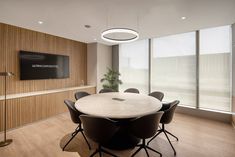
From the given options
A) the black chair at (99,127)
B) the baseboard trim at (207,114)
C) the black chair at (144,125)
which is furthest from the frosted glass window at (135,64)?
the black chair at (99,127)

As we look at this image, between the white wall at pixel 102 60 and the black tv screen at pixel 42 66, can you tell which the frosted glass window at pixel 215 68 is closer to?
the white wall at pixel 102 60

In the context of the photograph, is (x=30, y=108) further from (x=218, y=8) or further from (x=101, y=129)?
(x=218, y=8)

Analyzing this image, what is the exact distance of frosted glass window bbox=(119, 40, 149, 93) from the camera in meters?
5.55

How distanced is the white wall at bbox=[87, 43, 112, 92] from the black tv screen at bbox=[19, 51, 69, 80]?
1039 mm

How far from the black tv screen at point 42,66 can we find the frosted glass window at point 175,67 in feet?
11.1

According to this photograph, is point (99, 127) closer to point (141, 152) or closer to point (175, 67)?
point (141, 152)

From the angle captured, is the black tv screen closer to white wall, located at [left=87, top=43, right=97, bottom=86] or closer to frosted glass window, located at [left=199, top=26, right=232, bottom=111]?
white wall, located at [left=87, top=43, right=97, bottom=86]

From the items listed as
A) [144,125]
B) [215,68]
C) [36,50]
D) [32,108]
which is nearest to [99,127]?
[144,125]

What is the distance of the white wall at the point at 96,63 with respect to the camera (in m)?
5.66

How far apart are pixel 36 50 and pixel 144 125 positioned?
→ 3973mm

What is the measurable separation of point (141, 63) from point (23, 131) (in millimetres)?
4432

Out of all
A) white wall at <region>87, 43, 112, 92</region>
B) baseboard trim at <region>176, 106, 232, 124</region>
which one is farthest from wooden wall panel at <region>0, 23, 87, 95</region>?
baseboard trim at <region>176, 106, 232, 124</region>

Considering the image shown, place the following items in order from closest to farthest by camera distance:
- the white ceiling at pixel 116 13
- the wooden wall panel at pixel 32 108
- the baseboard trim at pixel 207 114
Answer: the white ceiling at pixel 116 13 < the wooden wall panel at pixel 32 108 < the baseboard trim at pixel 207 114

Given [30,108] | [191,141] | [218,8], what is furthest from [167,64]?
[30,108]
